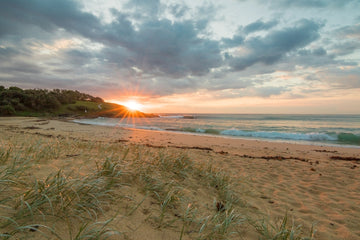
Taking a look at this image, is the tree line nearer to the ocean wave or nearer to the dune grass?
the ocean wave

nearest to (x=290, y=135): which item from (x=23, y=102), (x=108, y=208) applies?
(x=108, y=208)

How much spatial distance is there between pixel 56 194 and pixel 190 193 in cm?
201

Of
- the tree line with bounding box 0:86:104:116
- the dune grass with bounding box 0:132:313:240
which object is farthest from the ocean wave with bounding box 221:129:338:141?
the tree line with bounding box 0:86:104:116

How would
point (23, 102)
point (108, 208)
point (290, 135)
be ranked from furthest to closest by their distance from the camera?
point (23, 102) → point (290, 135) → point (108, 208)

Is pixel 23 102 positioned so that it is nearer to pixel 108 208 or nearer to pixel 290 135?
pixel 108 208

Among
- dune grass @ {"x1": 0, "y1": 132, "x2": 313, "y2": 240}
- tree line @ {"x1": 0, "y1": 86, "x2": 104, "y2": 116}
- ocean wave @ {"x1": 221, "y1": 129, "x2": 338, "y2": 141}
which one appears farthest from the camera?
tree line @ {"x1": 0, "y1": 86, "x2": 104, "y2": 116}

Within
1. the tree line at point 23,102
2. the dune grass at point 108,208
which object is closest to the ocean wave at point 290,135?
the dune grass at point 108,208

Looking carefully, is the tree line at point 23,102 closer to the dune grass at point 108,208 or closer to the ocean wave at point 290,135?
the ocean wave at point 290,135

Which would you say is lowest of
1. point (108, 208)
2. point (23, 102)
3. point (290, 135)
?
point (290, 135)

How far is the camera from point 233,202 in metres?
3.14

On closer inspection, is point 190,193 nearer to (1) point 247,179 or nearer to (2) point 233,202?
(2) point 233,202

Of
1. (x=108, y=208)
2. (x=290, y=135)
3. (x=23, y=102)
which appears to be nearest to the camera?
(x=108, y=208)

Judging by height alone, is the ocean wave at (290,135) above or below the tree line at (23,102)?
below

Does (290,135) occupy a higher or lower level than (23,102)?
lower
